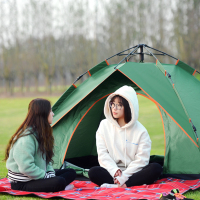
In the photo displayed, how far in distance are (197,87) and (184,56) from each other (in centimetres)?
1344

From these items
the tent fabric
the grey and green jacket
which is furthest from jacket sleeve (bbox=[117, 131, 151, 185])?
→ the grey and green jacket

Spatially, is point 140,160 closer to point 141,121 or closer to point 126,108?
point 126,108

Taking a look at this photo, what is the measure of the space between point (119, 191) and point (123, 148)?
0.48 metres

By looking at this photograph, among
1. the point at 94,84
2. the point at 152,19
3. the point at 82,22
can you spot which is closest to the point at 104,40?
the point at 82,22

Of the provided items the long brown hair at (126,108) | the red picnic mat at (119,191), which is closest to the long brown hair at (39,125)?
the red picnic mat at (119,191)

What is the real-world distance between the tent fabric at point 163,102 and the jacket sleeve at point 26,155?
1015 mm

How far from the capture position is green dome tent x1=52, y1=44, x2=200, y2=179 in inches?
112

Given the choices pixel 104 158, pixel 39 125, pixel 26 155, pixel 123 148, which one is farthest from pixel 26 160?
pixel 123 148

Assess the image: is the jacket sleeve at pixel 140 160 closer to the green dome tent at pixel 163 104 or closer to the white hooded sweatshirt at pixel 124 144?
the white hooded sweatshirt at pixel 124 144

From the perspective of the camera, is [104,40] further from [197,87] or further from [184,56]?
[197,87]

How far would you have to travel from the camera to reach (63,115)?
3.43 m

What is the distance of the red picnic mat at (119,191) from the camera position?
244 centimetres

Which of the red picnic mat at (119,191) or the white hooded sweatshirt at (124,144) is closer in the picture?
the red picnic mat at (119,191)

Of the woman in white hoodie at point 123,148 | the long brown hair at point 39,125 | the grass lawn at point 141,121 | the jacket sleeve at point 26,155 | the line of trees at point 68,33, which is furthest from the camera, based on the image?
the line of trees at point 68,33
